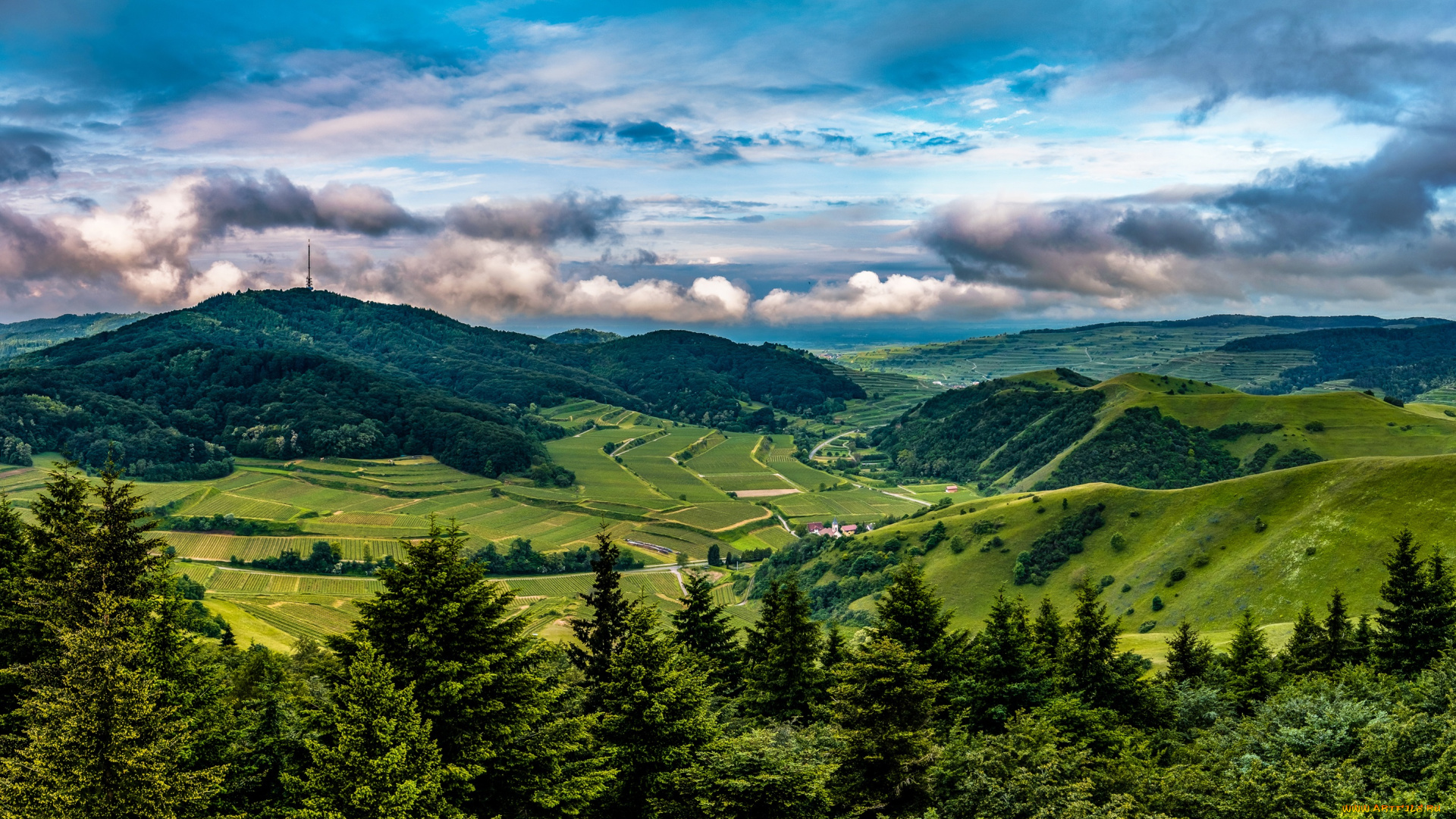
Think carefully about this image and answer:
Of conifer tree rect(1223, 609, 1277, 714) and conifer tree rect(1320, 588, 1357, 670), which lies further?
conifer tree rect(1320, 588, 1357, 670)

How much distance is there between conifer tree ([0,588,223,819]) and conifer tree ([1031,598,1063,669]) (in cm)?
5057

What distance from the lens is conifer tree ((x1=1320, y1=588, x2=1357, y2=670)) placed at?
66.9 meters

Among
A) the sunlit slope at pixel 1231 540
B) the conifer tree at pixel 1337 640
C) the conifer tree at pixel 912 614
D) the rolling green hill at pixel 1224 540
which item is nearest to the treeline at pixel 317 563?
the rolling green hill at pixel 1224 540

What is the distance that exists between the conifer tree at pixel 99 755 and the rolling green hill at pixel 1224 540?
127214 mm

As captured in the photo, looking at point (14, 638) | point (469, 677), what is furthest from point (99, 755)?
point (14, 638)

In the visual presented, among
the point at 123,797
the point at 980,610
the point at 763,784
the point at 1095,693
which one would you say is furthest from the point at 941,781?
the point at 980,610

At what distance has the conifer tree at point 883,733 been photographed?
3544 centimetres

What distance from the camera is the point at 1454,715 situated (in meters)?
35.3

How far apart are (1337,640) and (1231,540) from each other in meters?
86.6

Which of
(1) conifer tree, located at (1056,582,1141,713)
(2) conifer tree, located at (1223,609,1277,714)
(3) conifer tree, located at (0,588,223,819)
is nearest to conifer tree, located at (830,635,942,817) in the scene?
(1) conifer tree, located at (1056,582,1141,713)

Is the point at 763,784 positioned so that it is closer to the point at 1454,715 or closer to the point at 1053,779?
the point at 1053,779

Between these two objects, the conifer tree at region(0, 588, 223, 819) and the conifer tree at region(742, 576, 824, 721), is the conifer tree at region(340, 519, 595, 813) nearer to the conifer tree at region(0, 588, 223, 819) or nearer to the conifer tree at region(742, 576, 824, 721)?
the conifer tree at region(0, 588, 223, 819)

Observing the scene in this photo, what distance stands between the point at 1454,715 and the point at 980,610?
430ft

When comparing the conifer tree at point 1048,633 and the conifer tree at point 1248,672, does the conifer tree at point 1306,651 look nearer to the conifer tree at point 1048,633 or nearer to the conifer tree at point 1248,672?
the conifer tree at point 1248,672
